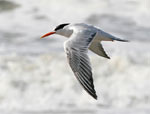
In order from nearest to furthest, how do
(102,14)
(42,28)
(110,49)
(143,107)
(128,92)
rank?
(143,107) < (128,92) < (110,49) < (42,28) < (102,14)

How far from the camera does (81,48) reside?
538 cm

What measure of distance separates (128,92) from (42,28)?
3.85 m

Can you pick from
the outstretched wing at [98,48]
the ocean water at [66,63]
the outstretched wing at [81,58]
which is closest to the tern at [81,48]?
the outstretched wing at [81,58]

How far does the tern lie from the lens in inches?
200

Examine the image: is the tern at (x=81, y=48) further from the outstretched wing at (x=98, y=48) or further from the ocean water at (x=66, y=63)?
the ocean water at (x=66, y=63)

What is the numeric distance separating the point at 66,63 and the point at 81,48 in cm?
520

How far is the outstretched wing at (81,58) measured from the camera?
199 inches

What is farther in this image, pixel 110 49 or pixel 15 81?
pixel 110 49

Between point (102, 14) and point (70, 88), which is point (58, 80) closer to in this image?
point (70, 88)

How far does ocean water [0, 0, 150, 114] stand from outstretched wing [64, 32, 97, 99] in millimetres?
3452

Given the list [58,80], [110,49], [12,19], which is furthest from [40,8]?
[58,80]

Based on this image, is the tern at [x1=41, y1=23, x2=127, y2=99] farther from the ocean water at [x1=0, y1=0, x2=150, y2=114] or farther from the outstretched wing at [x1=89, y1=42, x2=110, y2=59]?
the ocean water at [x1=0, y1=0, x2=150, y2=114]

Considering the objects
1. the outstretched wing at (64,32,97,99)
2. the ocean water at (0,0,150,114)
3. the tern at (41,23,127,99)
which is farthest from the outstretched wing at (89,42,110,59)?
the ocean water at (0,0,150,114)

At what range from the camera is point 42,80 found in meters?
9.98
